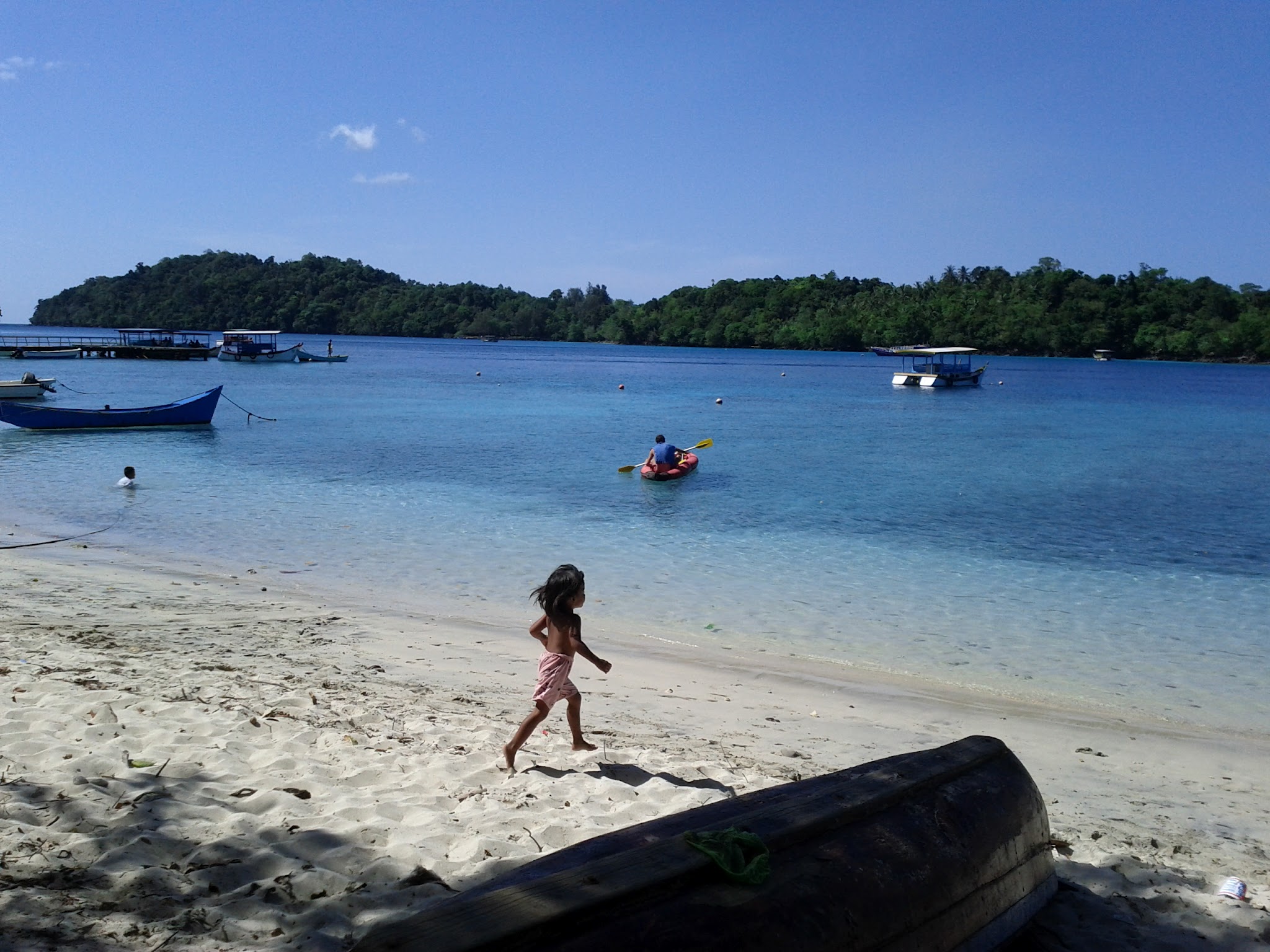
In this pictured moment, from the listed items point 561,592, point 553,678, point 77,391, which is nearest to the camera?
point 561,592

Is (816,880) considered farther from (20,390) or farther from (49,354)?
(49,354)

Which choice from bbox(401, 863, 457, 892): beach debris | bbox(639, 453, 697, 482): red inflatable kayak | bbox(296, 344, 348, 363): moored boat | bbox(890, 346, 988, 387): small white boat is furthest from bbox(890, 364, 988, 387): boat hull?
bbox(401, 863, 457, 892): beach debris

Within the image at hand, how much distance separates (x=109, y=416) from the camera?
29.7 m

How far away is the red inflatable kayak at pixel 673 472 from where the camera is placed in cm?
2178

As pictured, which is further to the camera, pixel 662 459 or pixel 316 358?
pixel 316 358

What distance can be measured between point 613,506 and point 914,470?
33.6 feet

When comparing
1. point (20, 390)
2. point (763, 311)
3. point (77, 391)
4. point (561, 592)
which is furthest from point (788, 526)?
point (763, 311)

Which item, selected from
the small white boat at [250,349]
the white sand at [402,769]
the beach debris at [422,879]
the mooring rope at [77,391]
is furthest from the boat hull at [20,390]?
the small white boat at [250,349]

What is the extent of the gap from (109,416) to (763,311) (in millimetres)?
145271

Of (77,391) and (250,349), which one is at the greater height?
(250,349)

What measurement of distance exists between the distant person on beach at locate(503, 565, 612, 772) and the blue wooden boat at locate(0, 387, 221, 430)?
28107 mm

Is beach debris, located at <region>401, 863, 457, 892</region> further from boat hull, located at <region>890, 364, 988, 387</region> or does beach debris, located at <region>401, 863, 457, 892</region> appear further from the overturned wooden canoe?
boat hull, located at <region>890, 364, 988, 387</region>

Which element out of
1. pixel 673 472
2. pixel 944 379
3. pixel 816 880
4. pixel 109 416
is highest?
pixel 944 379

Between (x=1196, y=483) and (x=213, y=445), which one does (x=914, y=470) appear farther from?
(x=213, y=445)
